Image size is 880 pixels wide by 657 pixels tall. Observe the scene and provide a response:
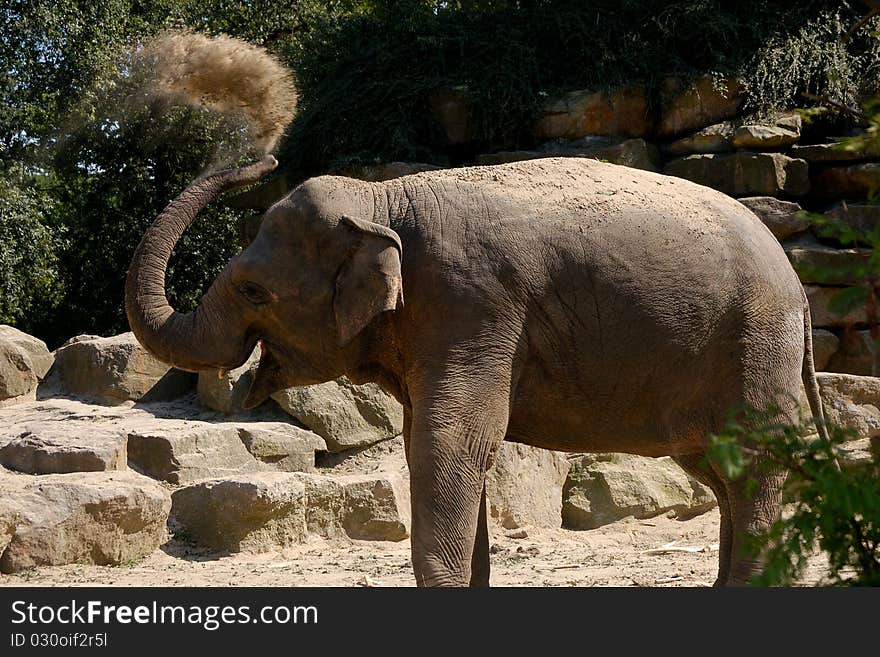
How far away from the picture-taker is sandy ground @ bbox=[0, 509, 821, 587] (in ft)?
25.8

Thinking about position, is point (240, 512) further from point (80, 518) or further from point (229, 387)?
point (229, 387)

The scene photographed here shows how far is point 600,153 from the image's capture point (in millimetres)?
14531

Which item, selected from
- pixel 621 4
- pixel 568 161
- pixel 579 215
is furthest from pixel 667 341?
pixel 621 4

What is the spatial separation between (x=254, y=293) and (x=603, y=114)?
32.7 ft

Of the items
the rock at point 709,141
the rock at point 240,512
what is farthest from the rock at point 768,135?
the rock at point 240,512

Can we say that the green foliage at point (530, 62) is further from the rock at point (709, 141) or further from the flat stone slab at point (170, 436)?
the flat stone slab at point (170, 436)

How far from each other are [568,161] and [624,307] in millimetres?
1000

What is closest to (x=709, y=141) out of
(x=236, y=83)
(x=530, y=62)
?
(x=530, y=62)

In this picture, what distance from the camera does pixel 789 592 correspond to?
3439mm

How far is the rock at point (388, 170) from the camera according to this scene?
1505 cm

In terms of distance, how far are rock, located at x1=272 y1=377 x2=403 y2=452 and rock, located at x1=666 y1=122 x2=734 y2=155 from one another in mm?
5957

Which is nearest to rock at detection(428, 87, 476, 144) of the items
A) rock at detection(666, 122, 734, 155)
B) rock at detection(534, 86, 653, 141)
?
rock at detection(534, 86, 653, 141)

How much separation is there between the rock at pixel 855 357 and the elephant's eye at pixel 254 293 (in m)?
9.23

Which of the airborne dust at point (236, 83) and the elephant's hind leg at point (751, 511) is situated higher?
the airborne dust at point (236, 83)
